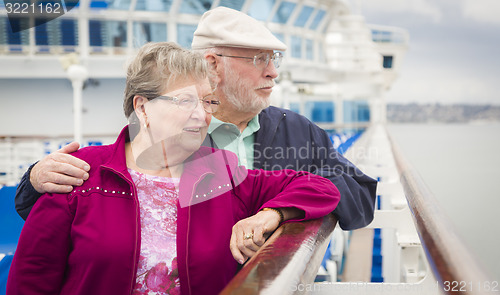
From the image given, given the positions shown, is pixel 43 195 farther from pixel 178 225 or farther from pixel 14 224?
pixel 14 224

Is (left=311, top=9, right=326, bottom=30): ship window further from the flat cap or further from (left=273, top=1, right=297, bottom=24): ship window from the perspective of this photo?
the flat cap

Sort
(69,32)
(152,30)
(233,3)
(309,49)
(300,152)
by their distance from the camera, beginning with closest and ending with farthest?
(300,152) → (69,32) → (152,30) → (233,3) → (309,49)

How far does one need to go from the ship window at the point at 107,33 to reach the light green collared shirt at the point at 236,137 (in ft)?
37.8

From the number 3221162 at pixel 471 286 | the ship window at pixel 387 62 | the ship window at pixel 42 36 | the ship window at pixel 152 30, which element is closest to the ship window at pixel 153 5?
the ship window at pixel 152 30

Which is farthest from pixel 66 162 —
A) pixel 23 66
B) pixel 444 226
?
pixel 23 66

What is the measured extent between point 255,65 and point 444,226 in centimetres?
123

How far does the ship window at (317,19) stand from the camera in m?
17.2

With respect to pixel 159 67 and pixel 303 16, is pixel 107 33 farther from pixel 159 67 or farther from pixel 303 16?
pixel 159 67

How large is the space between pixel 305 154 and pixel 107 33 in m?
11.9

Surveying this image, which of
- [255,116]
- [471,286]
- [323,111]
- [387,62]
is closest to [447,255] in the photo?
[471,286]

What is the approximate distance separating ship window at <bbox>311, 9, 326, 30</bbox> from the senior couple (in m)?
16.4

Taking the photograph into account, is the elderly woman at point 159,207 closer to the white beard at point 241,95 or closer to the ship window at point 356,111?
the white beard at point 241,95

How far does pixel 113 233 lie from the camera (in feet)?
3.73

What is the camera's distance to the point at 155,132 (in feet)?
4.25
